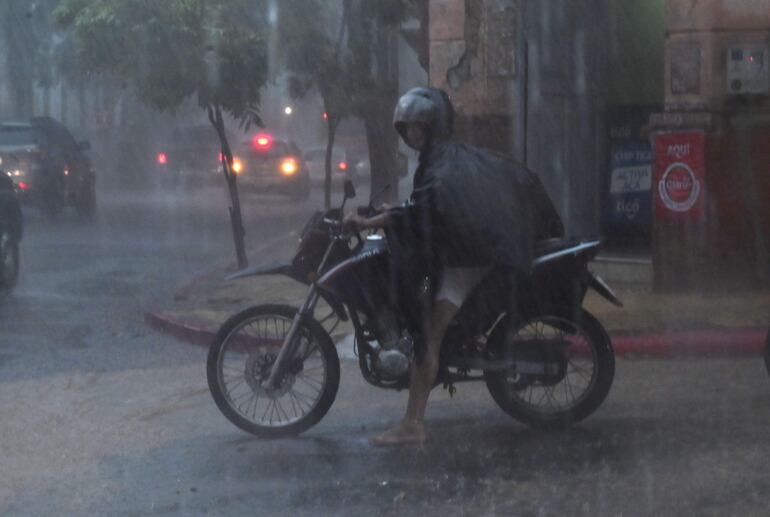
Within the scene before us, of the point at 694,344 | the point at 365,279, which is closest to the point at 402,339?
the point at 365,279

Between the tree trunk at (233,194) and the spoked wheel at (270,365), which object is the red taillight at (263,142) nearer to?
the tree trunk at (233,194)

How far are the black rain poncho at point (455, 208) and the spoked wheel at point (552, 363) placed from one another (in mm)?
423

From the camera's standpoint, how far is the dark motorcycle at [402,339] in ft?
21.5

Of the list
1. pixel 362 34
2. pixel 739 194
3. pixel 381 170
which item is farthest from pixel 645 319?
pixel 362 34

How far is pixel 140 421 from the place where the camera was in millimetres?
7539

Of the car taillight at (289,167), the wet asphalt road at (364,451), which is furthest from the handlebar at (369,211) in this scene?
the car taillight at (289,167)

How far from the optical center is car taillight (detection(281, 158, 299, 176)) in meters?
32.2

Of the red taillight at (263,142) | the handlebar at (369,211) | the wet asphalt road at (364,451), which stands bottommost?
the wet asphalt road at (364,451)

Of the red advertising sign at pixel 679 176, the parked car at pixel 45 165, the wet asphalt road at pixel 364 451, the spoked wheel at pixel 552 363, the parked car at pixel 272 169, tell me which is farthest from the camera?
the parked car at pixel 272 169

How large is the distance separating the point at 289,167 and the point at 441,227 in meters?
26.1

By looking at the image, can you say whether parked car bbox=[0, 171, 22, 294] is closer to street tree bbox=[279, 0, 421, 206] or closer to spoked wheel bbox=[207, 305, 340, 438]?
street tree bbox=[279, 0, 421, 206]

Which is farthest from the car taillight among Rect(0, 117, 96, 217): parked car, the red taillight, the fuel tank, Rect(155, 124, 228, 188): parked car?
the fuel tank

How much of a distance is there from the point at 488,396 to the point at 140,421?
1.97m

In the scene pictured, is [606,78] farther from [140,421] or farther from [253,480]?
[253,480]
